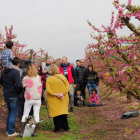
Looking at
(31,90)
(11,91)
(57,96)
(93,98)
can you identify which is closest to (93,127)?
(57,96)

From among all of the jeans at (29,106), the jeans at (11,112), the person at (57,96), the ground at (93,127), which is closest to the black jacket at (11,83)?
the jeans at (11,112)

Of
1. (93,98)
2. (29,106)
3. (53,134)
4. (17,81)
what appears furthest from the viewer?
(93,98)

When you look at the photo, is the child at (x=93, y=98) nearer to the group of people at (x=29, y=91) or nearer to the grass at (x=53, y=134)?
the grass at (x=53, y=134)

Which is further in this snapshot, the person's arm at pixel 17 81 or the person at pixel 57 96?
the person at pixel 57 96

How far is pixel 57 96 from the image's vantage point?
5.95 m

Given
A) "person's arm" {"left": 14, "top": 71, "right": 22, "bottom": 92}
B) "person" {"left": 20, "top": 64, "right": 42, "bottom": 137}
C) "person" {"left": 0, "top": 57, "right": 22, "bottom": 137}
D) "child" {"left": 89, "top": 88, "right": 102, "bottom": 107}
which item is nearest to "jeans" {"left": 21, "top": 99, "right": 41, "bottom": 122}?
"person" {"left": 20, "top": 64, "right": 42, "bottom": 137}

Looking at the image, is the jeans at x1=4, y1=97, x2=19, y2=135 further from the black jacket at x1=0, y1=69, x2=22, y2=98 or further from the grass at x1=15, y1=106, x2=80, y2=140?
the grass at x1=15, y1=106, x2=80, y2=140

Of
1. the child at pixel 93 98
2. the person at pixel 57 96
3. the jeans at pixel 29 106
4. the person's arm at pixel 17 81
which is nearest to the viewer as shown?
the person's arm at pixel 17 81

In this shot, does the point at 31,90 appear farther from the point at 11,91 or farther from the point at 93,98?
the point at 93,98

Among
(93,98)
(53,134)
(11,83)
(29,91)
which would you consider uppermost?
(11,83)

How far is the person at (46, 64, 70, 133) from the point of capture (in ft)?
19.5

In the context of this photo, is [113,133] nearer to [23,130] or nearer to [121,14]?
[23,130]

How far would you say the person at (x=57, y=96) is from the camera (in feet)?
19.5

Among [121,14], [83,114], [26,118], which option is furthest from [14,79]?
[83,114]
